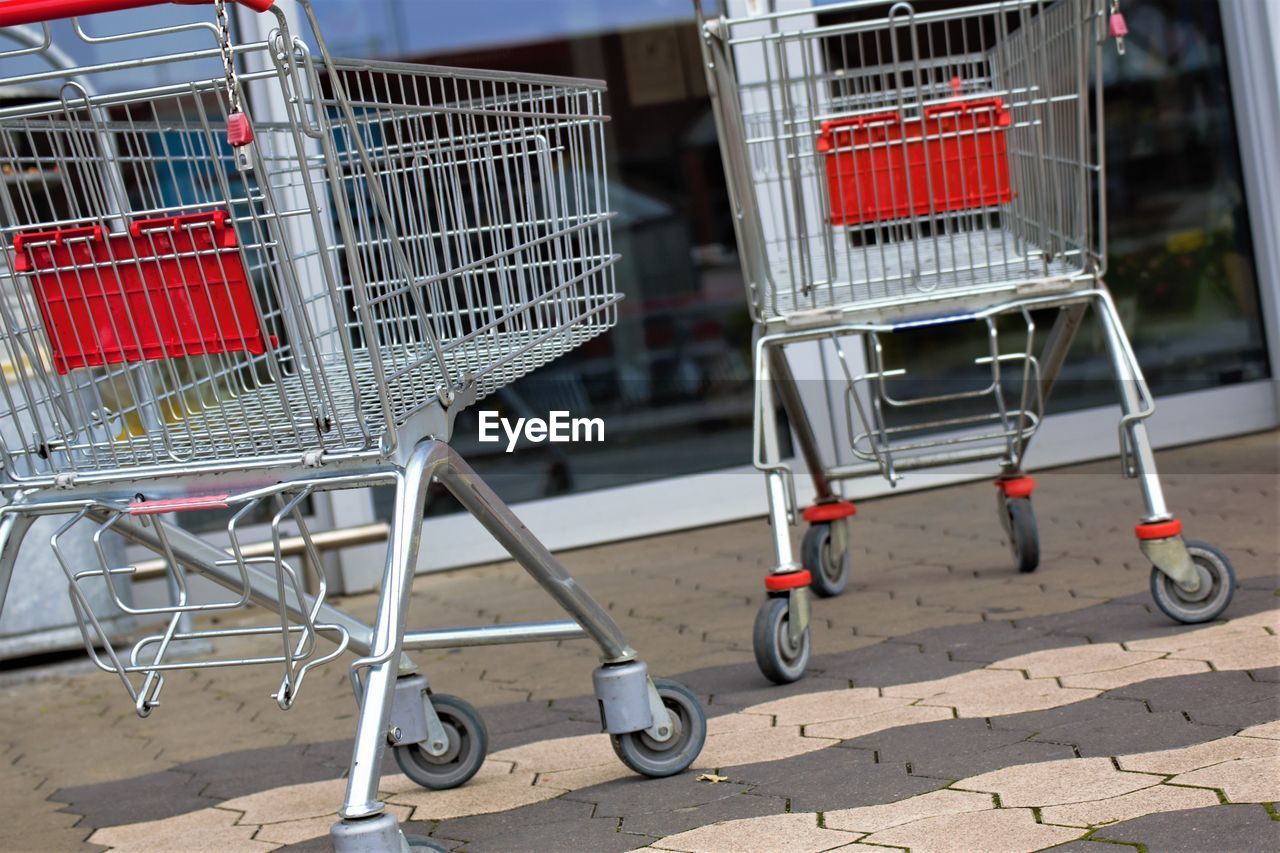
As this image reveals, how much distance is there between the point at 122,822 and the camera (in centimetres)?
307

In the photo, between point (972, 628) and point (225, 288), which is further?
point (972, 628)

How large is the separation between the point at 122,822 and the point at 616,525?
2898 mm

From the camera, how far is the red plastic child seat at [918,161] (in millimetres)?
3514

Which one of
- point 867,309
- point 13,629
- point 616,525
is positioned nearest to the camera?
A: point 867,309

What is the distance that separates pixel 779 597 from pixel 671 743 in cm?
62

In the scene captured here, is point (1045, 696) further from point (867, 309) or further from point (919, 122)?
point (919, 122)

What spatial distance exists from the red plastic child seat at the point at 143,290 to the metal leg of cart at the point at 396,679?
0.36 metres

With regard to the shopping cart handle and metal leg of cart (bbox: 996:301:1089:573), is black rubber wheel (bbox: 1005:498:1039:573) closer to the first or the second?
metal leg of cart (bbox: 996:301:1089:573)

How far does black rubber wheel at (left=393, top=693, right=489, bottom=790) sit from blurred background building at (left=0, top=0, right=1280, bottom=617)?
2.67 metres

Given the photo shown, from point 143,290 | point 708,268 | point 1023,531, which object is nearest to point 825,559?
point 1023,531

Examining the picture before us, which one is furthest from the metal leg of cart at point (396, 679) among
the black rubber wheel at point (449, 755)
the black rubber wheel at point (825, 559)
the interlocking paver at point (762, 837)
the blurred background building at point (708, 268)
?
the blurred background building at point (708, 268)

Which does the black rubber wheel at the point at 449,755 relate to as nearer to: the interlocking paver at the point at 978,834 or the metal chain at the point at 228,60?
the interlocking paver at the point at 978,834

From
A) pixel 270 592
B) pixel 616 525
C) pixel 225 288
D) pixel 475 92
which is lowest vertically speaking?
pixel 616 525

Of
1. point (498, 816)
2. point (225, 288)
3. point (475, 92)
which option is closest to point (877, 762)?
point (498, 816)
